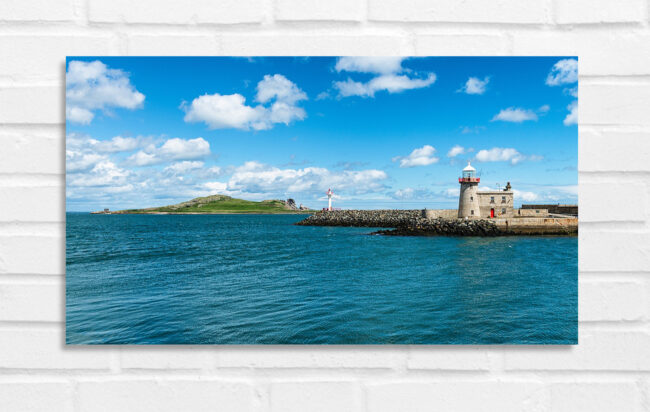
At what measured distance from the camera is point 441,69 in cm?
172

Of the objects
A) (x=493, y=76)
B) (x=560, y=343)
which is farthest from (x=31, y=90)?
(x=560, y=343)

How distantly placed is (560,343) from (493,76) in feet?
4.56
